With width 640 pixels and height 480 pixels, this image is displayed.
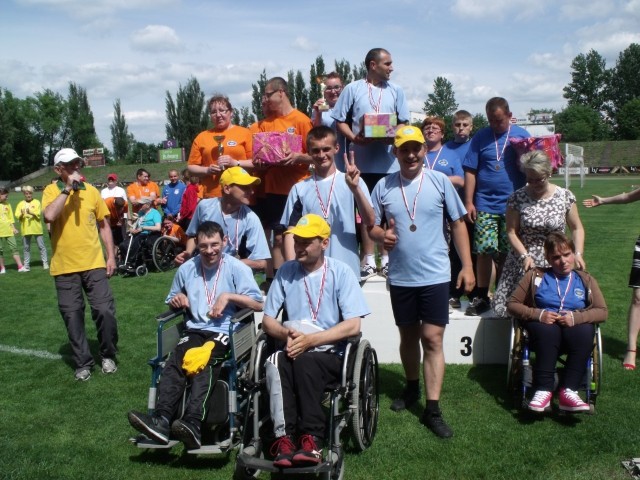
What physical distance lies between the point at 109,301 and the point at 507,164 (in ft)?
12.1

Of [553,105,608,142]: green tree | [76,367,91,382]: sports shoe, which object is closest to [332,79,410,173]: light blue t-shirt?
[76,367,91,382]: sports shoe

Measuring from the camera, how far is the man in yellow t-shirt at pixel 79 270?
548 centimetres

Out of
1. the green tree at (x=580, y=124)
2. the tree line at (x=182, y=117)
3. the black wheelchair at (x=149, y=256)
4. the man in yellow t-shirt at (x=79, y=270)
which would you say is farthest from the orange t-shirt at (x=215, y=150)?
the green tree at (x=580, y=124)

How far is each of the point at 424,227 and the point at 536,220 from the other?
3.75 feet

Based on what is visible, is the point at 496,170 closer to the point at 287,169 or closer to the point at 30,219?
the point at 287,169

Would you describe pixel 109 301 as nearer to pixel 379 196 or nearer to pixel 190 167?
pixel 190 167

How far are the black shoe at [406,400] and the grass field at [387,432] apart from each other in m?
0.06

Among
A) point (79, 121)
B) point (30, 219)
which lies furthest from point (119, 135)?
point (30, 219)

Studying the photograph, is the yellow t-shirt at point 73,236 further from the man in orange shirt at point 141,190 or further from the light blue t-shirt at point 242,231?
the man in orange shirt at point 141,190

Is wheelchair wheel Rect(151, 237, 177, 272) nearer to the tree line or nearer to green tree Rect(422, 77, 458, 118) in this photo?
the tree line

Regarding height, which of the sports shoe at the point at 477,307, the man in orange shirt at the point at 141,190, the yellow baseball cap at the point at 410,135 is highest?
the yellow baseball cap at the point at 410,135

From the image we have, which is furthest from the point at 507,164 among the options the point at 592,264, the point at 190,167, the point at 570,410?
the point at 592,264

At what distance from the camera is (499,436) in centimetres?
405

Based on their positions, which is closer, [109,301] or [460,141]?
[109,301]
